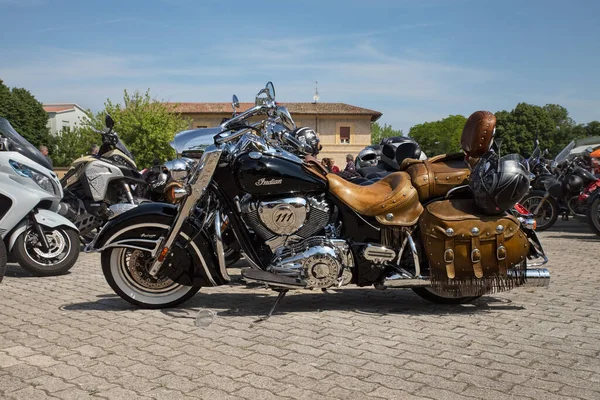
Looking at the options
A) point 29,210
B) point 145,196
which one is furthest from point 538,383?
point 145,196

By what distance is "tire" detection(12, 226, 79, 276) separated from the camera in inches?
245

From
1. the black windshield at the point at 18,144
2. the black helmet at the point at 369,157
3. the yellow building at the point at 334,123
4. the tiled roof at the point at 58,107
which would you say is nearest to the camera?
the black windshield at the point at 18,144

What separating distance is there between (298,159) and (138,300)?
1.73 m

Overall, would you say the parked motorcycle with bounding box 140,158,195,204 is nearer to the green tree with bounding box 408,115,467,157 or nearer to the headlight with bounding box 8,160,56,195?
the headlight with bounding box 8,160,56,195

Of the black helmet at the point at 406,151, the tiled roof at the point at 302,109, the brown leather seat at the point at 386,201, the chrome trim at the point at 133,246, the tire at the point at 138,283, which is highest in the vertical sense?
the tiled roof at the point at 302,109

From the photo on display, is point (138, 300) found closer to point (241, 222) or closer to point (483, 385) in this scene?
point (241, 222)

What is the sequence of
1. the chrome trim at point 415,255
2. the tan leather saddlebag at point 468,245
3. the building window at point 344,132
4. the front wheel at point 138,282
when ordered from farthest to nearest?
the building window at point 344,132, the front wheel at point 138,282, the chrome trim at point 415,255, the tan leather saddlebag at point 468,245

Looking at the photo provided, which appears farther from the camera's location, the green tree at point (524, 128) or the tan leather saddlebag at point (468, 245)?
the green tree at point (524, 128)

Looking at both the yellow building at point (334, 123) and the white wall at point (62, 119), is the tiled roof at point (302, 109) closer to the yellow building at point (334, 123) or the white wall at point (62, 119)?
the yellow building at point (334, 123)

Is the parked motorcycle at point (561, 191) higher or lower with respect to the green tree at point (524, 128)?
lower

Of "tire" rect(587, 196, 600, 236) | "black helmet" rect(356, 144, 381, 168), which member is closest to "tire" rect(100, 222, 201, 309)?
"black helmet" rect(356, 144, 381, 168)

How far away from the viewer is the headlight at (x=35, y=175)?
634cm

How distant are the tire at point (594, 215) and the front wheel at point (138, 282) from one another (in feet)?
25.9

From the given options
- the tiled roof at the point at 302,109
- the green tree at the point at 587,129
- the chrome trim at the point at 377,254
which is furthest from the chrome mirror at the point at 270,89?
the green tree at the point at 587,129
